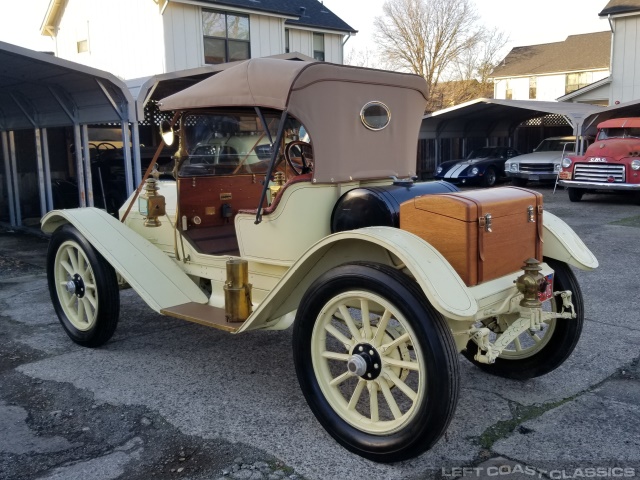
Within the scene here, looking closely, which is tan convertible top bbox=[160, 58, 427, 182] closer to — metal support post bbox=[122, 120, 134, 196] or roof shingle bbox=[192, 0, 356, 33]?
metal support post bbox=[122, 120, 134, 196]

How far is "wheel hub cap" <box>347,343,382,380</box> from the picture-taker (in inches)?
119

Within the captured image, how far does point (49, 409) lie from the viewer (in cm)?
365

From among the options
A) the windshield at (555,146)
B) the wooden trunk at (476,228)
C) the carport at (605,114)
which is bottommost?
the wooden trunk at (476,228)

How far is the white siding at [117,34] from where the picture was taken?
16.3m

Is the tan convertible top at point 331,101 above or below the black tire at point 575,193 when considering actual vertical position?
above

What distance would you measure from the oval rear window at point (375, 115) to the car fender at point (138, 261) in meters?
1.68

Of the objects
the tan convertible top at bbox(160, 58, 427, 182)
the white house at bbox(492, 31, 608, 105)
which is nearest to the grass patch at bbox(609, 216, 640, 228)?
the tan convertible top at bbox(160, 58, 427, 182)

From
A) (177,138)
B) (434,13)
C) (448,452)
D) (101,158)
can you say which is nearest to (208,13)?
(101,158)

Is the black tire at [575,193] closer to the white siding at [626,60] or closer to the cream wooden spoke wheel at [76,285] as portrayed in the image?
the white siding at [626,60]

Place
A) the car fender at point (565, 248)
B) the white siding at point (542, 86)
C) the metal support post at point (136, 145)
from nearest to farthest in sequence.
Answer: the car fender at point (565, 248), the metal support post at point (136, 145), the white siding at point (542, 86)

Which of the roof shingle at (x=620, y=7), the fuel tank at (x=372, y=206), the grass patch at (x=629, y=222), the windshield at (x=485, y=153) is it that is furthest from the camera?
the roof shingle at (x=620, y=7)

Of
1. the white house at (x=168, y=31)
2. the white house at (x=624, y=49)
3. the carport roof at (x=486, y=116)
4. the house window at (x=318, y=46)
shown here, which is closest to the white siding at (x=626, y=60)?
the white house at (x=624, y=49)

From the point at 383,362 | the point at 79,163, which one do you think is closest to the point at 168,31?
the point at 79,163

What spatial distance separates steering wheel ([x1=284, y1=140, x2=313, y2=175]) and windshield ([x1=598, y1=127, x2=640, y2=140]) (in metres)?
12.3
